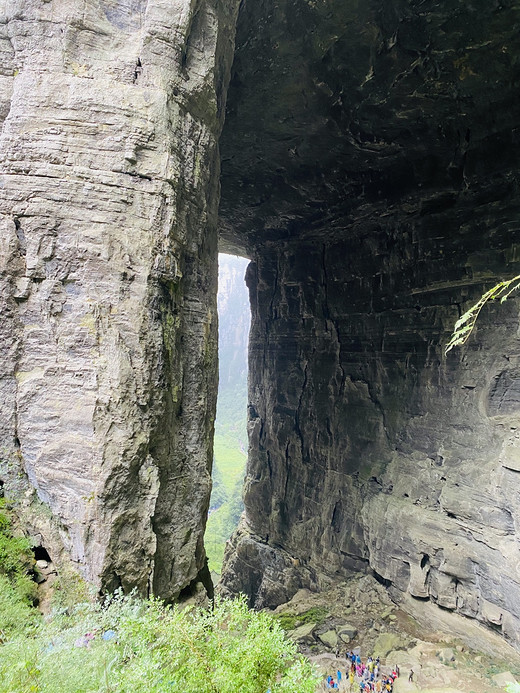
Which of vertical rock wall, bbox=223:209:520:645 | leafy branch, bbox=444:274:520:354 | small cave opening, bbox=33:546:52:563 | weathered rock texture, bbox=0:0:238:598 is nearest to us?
leafy branch, bbox=444:274:520:354

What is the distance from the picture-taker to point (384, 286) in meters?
12.3

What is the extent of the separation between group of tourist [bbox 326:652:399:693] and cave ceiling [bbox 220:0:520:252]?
10.0 m

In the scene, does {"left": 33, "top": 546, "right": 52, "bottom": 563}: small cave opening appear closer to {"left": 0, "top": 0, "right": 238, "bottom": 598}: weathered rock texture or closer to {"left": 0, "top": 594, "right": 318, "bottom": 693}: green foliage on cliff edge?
{"left": 0, "top": 0, "right": 238, "bottom": 598}: weathered rock texture

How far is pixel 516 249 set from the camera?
30.5 ft

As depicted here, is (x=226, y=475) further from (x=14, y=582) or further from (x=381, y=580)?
(x=14, y=582)

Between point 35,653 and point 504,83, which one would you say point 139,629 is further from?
point 504,83

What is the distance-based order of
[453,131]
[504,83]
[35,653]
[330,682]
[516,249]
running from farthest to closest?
[453,131], [516,249], [504,83], [330,682], [35,653]

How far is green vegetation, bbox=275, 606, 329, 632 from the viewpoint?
10.8 m

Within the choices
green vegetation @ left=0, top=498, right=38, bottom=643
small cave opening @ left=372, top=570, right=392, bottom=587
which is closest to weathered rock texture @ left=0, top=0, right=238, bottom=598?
green vegetation @ left=0, top=498, right=38, bottom=643

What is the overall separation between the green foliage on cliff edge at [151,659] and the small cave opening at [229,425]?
50.7 feet

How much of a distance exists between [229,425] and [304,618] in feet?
205

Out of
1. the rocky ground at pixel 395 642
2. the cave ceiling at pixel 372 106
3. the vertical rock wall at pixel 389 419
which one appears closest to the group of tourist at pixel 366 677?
the rocky ground at pixel 395 642

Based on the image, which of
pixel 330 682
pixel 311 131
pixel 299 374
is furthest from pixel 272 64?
pixel 330 682

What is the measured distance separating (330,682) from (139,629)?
6.41m
